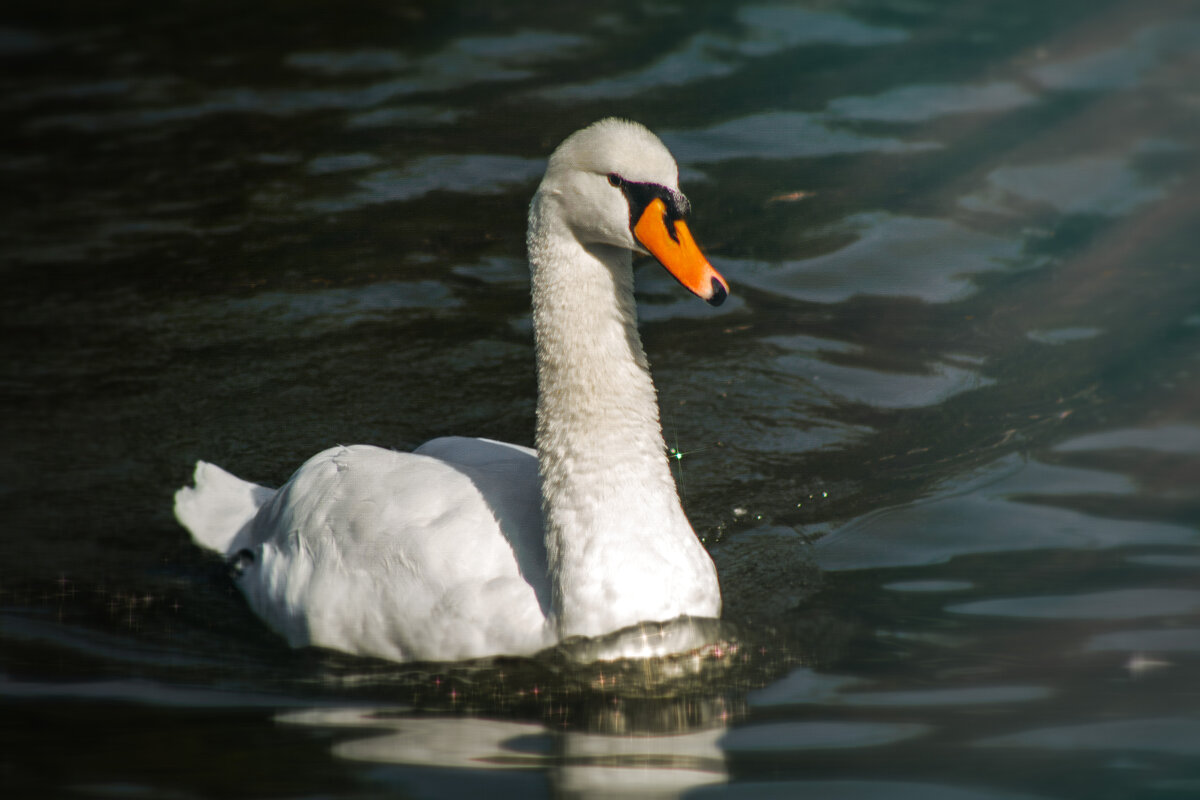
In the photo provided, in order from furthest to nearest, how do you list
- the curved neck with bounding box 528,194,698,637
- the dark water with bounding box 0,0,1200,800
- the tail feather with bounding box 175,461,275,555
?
the tail feather with bounding box 175,461,275,555 < the curved neck with bounding box 528,194,698,637 < the dark water with bounding box 0,0,1200,800

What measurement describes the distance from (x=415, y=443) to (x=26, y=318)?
3.13 metres

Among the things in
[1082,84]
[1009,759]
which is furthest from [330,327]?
[1082,84]

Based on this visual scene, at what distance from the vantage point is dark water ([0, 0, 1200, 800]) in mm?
4273

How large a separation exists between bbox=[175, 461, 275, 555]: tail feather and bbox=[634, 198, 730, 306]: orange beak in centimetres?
245

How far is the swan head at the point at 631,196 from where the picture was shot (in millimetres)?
4867

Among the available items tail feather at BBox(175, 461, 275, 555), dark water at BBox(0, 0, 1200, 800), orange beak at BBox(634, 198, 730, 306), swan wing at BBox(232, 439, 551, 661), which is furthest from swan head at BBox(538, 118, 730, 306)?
tail feather at BBox(175, 461, 275, 555)

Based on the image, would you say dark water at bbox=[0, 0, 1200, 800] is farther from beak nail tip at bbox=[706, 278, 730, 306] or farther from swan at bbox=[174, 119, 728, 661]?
beak nail tip at bbox=[706, 278, 730, 306]

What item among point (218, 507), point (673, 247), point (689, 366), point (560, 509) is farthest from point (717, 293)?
point (689, 366)

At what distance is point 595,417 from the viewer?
5.16 m

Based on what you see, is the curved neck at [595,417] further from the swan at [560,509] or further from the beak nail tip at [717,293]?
the beak nail tip at [717,293]

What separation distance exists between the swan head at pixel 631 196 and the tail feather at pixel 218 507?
2.26 metres

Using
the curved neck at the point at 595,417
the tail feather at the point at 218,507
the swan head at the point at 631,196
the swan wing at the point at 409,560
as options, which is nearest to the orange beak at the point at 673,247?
the swan head at the point at 631,196

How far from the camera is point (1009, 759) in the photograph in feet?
13.0

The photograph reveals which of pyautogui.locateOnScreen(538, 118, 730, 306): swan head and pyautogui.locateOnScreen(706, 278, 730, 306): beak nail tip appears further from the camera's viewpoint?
pyautogui.locateOnScreen(538, 118, 730, 306): swan head
